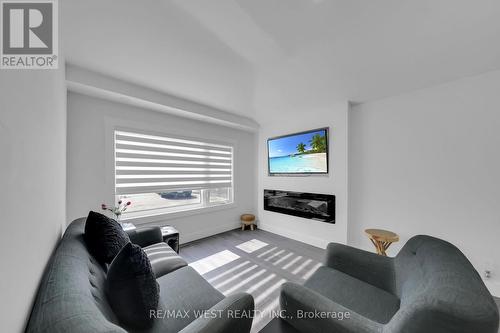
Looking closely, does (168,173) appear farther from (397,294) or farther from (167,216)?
(397,294)

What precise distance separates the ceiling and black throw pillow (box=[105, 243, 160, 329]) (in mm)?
1850

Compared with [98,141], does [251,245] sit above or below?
below

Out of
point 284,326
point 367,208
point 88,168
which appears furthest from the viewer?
point 367,208

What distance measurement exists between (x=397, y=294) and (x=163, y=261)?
189cm

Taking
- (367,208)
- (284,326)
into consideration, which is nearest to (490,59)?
(367,208)

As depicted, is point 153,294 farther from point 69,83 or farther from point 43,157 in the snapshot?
point 69,83

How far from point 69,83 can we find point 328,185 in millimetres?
3730

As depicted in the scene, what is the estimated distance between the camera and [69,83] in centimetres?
200

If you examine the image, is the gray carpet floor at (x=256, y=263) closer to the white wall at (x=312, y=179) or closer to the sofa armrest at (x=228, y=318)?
the white wall at (x=312, y=179)

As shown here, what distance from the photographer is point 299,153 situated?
10.9ft

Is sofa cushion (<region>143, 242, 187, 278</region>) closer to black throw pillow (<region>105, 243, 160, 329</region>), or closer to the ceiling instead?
black throw pillow (<region>105, 243, 160, 329</region>)

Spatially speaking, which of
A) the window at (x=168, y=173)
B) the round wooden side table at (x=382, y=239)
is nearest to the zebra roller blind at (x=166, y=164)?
the window at (x=168, y=173)

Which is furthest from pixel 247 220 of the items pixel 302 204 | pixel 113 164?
pixel 113 164

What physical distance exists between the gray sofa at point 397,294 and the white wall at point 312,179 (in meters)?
1.45
